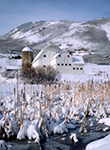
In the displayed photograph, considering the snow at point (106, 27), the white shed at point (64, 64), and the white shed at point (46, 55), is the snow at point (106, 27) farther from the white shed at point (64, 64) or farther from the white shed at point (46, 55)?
the white shed at point (64, 64)

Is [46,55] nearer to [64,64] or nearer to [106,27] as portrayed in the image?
[64,64]

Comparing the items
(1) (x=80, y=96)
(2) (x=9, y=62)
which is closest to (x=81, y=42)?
(2) (x=9, y=62)

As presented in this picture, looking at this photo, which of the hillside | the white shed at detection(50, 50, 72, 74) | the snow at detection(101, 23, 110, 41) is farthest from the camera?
the snow at detection(101, 23, 110, 41)

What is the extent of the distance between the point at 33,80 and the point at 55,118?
1135cm

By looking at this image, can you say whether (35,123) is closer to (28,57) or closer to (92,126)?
(92,126)

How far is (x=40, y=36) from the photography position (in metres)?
108

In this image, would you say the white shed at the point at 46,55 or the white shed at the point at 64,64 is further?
the white shed at the point at 46,55

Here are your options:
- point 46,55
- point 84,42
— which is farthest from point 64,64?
point 84,42

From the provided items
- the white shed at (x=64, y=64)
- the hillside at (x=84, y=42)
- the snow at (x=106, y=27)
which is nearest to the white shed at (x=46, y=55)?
the white shed at (x=64, y=64)

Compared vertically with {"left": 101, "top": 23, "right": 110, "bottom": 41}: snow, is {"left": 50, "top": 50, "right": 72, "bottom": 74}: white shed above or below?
below

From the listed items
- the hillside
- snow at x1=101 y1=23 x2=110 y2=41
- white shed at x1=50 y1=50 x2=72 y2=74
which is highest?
snow at x1=101 y1=23 x2=110 y2=41

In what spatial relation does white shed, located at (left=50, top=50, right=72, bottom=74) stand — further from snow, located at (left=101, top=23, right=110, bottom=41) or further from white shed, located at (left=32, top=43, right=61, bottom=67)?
snow, located at (left=101, top=23, right=110, bottom=41)

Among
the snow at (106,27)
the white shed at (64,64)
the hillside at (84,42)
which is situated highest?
the snow at (106,27)

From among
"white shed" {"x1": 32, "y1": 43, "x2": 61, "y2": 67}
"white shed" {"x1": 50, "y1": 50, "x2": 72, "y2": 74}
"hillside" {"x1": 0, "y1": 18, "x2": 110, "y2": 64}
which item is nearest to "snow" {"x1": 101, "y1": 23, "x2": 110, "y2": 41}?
"hillside" {"x1": 0, "y1": 18, "x2": 110, "y2": 64}
